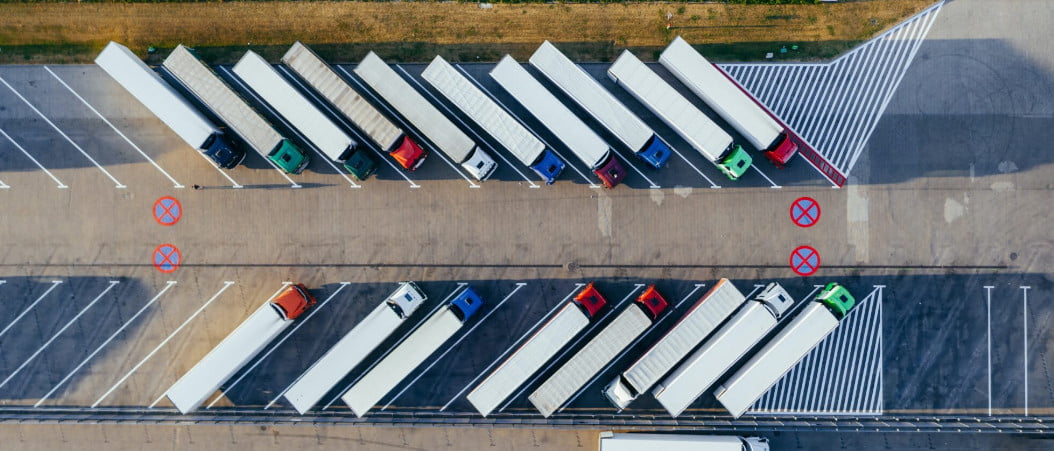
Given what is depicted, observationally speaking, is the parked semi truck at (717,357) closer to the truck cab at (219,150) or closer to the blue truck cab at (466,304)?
the blue truck cab at (466,304)

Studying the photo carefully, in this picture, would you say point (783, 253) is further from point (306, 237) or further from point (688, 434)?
point (306, 237)

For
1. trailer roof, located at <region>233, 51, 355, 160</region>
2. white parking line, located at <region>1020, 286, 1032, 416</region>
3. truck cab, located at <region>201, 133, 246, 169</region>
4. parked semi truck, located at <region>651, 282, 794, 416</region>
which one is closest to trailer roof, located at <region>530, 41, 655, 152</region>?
parked semi truck, located at <region>651, 282, 794, 416</region>

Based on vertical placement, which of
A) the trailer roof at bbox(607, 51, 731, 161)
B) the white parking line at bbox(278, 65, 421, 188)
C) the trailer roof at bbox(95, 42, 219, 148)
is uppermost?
the trailer roof at bbox(607, 51, 731, 161)

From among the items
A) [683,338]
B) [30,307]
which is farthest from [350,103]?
[30,307]

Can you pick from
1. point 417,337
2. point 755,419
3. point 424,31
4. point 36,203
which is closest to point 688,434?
point 755,419

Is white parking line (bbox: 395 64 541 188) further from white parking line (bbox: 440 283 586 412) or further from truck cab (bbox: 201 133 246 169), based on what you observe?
truck cab (bbox: 201 133 246 169)

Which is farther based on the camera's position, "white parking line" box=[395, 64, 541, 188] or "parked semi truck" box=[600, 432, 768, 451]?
"white parking line" box=[395, 64, 541, 188]
